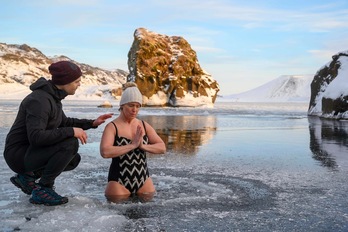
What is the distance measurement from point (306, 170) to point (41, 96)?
4419mm

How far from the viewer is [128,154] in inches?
180

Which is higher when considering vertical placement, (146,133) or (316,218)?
(146,133)

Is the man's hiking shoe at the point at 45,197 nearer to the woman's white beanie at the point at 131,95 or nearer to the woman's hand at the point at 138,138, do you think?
the woman's hand at the point at 138,138

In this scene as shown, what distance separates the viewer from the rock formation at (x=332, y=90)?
83.3ft

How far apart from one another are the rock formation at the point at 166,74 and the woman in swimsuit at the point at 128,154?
2467 inches

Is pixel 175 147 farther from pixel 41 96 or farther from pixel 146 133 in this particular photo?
pixel 41 96

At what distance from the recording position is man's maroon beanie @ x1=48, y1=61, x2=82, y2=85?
411 cm

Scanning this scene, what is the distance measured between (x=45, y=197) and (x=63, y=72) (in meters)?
1.24

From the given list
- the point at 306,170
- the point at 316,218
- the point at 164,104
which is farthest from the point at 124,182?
the point at 164,104

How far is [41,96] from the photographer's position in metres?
3.93

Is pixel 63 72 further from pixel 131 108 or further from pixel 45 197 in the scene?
pixel 45 197

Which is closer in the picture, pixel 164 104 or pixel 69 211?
pixel 69 211

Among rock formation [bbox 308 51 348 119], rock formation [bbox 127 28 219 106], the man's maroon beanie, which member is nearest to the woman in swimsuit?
the man's maroon beanie

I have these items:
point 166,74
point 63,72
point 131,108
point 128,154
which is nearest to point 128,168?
point 128,154
